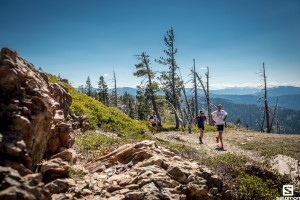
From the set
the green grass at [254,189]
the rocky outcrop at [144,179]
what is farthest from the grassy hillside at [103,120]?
the green grass at [254,189]

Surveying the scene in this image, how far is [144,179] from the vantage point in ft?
24.0

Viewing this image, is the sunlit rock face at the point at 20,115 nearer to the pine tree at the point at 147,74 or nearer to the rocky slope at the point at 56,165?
the rocky slope at the point at 56,165

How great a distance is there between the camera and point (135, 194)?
6.59 m

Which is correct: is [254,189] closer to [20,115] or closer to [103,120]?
[20,115]

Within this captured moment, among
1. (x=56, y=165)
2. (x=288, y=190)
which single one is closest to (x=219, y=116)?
(x=288, y=190)

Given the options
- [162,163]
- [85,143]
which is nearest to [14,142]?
[162,163]

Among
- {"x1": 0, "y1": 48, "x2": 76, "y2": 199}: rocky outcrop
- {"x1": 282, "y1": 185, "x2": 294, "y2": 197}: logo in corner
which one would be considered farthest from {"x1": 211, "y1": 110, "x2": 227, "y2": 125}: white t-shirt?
{"x1": 0, "y1": 48, "x2": 76, "y2": 199}: rocky outcrop

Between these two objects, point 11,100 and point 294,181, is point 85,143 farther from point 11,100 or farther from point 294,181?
point 294,181

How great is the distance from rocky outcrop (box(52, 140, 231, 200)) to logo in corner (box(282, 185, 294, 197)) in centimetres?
325

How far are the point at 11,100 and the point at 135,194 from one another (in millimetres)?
4400

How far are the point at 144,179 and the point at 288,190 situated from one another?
7817 mm

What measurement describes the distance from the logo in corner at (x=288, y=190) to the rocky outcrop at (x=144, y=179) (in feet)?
10.7

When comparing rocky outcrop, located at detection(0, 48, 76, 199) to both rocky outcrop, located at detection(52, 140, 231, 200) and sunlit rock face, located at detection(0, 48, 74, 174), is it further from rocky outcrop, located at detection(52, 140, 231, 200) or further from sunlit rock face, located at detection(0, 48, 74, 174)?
rocky outcrop, located at detection(52, 140, 231, 200)

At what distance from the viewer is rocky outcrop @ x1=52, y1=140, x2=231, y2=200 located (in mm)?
6848
